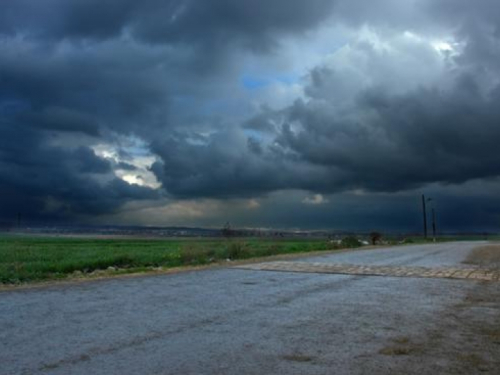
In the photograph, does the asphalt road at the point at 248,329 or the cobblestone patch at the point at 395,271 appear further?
the cobblestone patch at the point at 395,271

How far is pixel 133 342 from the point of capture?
789 cm

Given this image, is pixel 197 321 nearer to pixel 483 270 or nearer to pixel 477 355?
pixel 477 355

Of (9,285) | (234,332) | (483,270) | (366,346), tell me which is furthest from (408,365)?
(483,270)

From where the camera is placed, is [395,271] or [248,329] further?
[395,271]

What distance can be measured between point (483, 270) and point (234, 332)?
Answer: 49.4 ft

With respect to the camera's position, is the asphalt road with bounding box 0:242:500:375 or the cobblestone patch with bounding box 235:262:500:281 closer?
the asphalt road with bounding box 0:242:500:375

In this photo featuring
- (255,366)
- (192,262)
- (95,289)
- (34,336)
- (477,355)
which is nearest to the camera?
(255,366)

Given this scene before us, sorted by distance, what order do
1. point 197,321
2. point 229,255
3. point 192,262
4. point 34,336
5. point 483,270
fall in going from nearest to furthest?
point 34,336, point 197,321, point 483,270, point 192,262, point 229,255

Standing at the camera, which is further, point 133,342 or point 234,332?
point 234,332

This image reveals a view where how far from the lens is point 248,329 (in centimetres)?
898

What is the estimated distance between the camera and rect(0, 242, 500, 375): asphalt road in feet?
22.4

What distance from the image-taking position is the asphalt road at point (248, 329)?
22.4 feet

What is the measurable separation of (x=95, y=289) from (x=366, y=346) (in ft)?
26.2

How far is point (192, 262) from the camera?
2514cm
